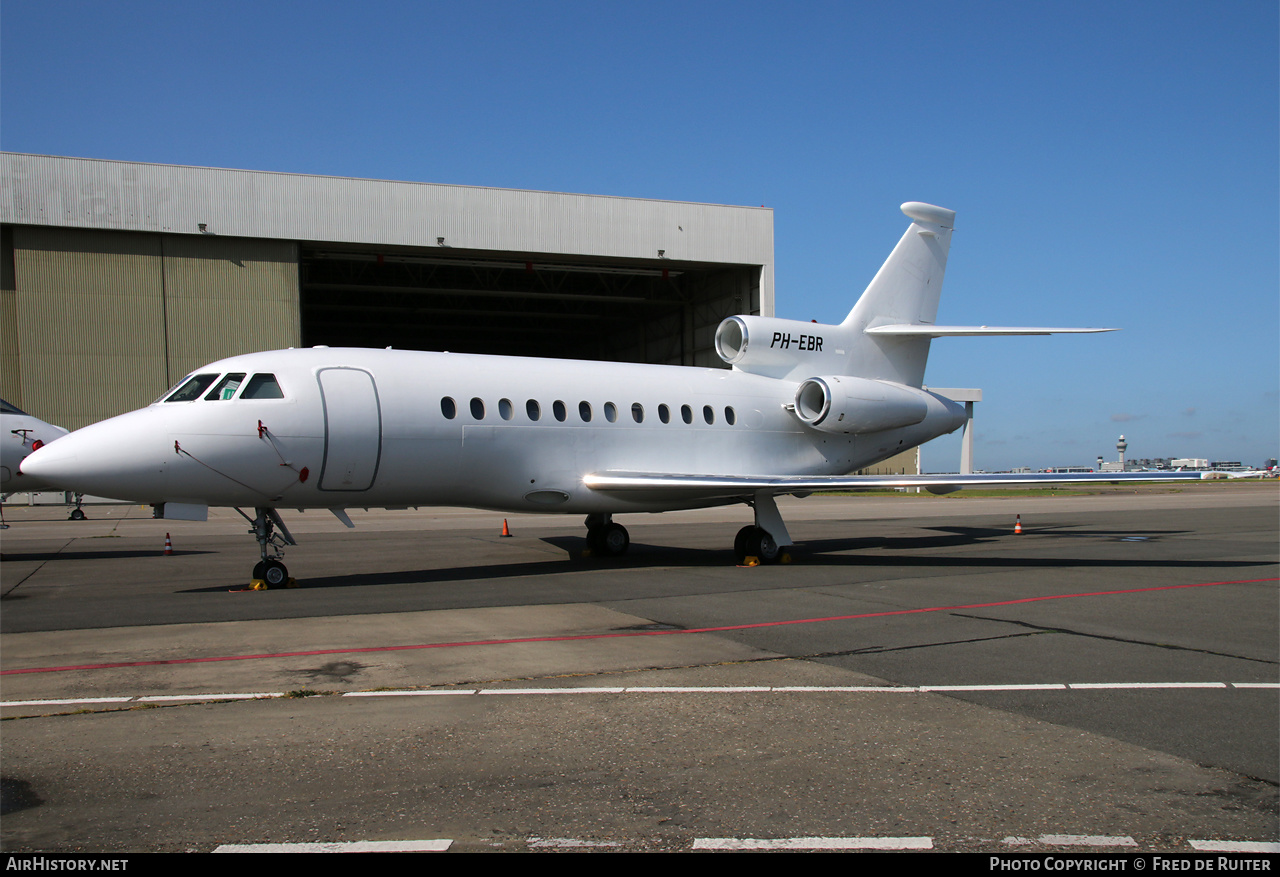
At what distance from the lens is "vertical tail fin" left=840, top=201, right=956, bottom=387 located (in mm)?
19062

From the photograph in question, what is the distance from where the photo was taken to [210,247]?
116ft

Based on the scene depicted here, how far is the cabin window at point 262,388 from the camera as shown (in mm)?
11773

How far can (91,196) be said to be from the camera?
110 feet

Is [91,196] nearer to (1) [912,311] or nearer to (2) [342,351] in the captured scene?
(2) [342,351]

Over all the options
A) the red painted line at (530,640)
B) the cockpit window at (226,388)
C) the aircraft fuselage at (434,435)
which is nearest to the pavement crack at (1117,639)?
the red painted line at (530,640)

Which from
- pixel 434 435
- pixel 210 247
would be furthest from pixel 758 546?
pixel 210 247

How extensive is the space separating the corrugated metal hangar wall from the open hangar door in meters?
0.72

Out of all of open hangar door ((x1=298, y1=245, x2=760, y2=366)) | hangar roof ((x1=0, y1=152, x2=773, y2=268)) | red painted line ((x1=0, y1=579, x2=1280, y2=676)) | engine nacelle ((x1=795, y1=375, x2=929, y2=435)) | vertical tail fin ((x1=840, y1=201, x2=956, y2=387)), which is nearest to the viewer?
red painted line ((x1=0, y1=579, x2=1280, y2=676))

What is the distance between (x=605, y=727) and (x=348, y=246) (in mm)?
34414

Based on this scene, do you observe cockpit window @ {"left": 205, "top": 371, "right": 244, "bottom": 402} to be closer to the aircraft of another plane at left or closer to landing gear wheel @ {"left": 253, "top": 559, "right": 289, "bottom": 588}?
landing gear wheel @ {"left": 253, "top": 559, "right": 289, "bottom": 588}

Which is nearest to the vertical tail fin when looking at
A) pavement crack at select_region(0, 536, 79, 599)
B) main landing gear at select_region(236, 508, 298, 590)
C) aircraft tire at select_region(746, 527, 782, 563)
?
aircraft tire at select_region(746, 527, 782, 563)

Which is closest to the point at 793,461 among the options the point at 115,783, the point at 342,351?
the point at 342,351

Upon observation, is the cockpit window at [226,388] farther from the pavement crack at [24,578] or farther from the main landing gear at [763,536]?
the main landing gear at [763,536]

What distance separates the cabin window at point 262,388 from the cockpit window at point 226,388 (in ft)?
0.45
